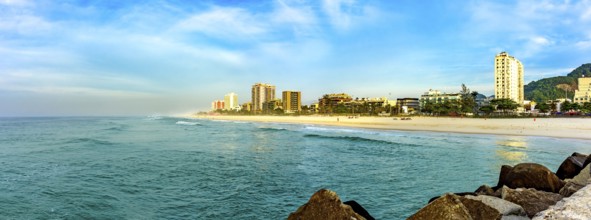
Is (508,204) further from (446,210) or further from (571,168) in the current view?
(571,168)

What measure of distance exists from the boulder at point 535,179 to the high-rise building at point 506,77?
17137cm

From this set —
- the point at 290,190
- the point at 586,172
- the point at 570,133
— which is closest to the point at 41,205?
the point at 290,190

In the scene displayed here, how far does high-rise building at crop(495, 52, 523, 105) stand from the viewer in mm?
154750

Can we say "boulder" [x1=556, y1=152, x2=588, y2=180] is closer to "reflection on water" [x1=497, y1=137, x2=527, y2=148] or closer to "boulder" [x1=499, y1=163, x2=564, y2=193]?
"boulder" [x1=499, y1=163, x2=564, y2=193]

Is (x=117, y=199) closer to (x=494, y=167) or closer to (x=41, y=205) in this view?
(x=41, y=205)

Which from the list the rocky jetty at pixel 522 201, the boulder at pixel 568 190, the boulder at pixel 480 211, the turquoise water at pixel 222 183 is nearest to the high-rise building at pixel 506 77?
the turquoise water at pixel 222 183

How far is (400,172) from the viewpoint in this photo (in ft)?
48.6

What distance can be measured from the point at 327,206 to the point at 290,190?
6.99 metres

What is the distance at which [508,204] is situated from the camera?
5.63 m

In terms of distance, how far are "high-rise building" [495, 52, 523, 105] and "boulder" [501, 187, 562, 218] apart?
172940 millimetres

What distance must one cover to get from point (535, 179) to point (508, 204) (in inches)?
106

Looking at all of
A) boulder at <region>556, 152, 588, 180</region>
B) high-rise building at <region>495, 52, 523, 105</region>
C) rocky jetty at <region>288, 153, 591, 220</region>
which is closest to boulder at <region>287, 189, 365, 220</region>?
rocky jetty at <region>288, 153, 591, 220</region>

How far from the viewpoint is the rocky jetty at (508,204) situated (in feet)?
14.1

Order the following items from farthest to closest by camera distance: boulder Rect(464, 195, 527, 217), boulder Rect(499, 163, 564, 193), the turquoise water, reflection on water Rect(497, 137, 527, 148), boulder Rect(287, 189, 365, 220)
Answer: reflection on water Rect(497, 137, 527, 148) → the turquoise water → boulder Rect(499, 163, 564, 193) → boulder Rect(464, 195, 527, 217) → boulder Rect(287, 189, 365, 220)
